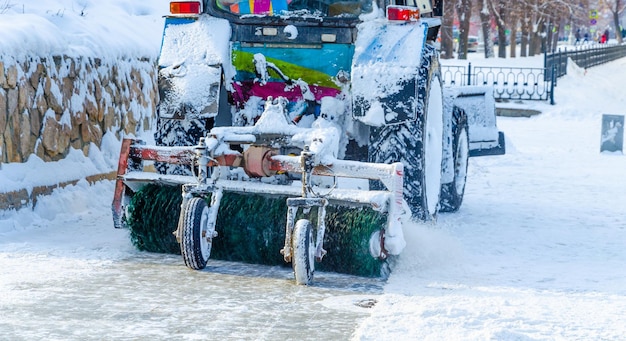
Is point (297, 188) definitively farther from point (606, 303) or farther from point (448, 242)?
point (606, 303)

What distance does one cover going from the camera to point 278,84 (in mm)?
7332

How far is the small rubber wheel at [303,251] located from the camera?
589 centimetres

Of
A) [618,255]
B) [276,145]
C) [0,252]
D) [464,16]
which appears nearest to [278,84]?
[276,145]

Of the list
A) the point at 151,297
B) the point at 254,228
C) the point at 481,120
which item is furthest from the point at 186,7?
the point at 481,120

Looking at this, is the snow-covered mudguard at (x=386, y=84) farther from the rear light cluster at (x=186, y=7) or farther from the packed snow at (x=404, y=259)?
the rear light cluster at (x=186, y=7)

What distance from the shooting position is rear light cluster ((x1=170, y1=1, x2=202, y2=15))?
7461 mm

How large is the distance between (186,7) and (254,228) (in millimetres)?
1851

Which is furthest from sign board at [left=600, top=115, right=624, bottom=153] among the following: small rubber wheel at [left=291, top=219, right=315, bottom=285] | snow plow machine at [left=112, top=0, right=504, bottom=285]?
small rubber wheel at [left=291, top=219, right=315, bottom=285]

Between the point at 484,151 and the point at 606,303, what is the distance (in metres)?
5.05

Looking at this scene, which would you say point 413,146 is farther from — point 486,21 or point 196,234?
point 486,21

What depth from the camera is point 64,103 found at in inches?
348

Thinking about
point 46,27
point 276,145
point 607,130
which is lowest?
point 607,130

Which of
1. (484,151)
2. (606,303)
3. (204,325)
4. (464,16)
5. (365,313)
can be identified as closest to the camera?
(204,325)

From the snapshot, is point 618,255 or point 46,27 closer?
point 618,255
